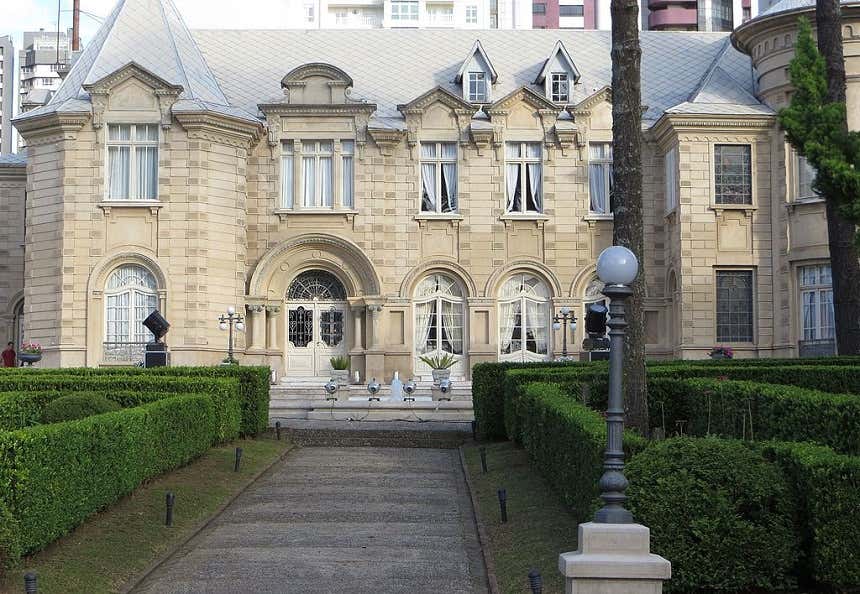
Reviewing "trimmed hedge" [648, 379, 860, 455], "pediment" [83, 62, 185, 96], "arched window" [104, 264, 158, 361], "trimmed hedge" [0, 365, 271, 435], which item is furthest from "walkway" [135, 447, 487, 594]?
"pediment" [83, 62, 185, 96]

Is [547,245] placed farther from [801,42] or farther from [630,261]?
[630,261]

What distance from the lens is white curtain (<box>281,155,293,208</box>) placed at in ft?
123

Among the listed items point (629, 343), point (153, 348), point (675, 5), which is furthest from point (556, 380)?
point (675, 5)

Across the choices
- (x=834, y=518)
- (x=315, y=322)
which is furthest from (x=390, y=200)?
(x=834, y=518)

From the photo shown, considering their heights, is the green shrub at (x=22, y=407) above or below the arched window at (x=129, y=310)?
below

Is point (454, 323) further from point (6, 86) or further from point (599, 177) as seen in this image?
point (6, 86)

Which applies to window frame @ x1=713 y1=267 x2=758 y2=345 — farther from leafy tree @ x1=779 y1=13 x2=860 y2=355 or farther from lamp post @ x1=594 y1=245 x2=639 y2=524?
lamp post @ x1=594 y1=245 x2=639 y2=524

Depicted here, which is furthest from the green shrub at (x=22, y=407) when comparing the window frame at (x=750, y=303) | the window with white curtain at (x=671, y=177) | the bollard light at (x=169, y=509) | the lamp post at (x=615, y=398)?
the window with white curtain at (x=671, y=177)

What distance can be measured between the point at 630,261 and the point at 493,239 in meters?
26.0

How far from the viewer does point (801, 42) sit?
18.5m

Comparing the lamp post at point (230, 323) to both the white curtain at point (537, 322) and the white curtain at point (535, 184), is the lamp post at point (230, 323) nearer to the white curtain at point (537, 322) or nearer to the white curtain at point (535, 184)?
the white curtain at point (537, 322)

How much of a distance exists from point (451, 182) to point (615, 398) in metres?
26.9

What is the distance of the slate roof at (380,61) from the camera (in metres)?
36.3

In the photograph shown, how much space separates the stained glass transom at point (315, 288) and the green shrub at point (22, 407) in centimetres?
1668
